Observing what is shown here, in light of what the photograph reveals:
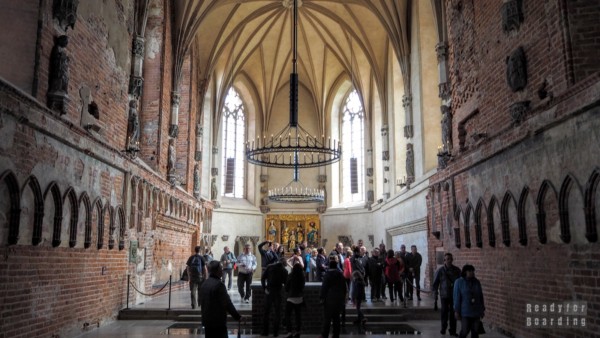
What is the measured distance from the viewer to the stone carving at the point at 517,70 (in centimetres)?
931

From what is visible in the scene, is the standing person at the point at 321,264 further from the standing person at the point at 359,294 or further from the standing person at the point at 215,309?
the standing person at the point at 215,309

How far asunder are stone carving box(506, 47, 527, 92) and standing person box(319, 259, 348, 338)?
459 cm

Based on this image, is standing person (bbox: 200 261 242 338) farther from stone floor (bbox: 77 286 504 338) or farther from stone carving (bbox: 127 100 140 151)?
stone carving (bbox: 127 100 140 151)

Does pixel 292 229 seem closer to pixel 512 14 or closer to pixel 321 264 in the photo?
pixel 321 264

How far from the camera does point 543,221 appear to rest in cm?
841

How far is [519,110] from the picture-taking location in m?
9.24

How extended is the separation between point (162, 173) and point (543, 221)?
1260 cm

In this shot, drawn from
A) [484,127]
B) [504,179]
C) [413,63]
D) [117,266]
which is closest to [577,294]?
[504,179]

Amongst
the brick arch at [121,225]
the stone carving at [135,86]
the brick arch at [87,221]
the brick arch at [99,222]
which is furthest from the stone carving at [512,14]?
the brick arch at [121,225]

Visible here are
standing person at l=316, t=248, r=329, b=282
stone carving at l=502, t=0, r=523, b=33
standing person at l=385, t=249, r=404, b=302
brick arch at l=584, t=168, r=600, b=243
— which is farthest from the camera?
standing person at l=316, t=248, r=329, b=282

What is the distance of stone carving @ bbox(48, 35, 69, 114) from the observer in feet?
29.0

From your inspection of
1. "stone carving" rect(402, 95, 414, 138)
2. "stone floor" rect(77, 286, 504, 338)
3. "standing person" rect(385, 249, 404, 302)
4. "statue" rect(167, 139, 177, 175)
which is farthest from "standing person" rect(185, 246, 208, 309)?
"stone carving" rect(402, 95, 414, 138)

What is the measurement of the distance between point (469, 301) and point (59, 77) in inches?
296

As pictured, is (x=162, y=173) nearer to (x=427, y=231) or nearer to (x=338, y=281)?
(x=427, y=231)
